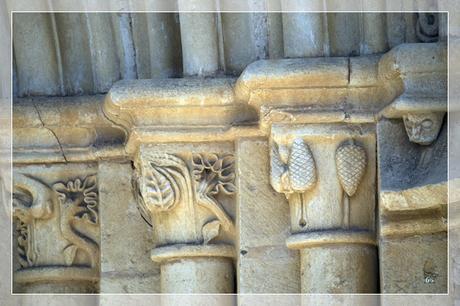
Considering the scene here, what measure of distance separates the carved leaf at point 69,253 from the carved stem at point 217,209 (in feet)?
1.78

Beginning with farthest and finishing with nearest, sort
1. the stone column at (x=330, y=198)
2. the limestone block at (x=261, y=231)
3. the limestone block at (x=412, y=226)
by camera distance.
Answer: the limestone block at (x=261, y=231), the stone column at (x=330, y=198), the limestone block at (x=412, y=226)

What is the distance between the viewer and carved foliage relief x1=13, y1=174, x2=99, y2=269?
6820 millimetres

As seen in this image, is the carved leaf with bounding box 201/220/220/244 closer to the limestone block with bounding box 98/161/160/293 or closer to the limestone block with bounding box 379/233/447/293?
the limestone block with bounding box 98/161/160/293

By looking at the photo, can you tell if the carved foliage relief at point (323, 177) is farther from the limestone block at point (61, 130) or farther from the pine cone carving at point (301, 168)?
the limestone block at point (61, 130)

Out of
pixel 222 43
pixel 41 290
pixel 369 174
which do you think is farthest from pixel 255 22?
pixel 41 290

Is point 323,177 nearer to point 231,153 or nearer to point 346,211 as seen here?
point 346,211

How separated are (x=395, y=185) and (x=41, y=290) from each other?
126 cm

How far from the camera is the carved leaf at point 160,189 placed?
646cm

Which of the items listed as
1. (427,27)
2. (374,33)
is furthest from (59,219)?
(427,27)

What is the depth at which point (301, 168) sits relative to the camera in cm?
623

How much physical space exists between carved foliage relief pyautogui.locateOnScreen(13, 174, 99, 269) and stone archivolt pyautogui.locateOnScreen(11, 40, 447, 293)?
21cm

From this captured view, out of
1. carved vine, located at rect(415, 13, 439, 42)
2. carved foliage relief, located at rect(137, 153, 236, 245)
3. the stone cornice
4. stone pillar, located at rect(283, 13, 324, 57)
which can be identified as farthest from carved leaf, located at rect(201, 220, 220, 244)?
carved vine, located at rect(415, 13, 439, 42)

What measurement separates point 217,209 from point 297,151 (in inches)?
13.2

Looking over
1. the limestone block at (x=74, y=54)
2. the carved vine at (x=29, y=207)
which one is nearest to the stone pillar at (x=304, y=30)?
the limestone block at (x=74, y=54)
